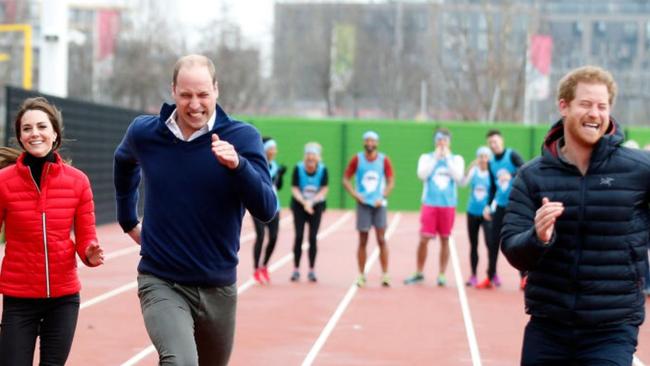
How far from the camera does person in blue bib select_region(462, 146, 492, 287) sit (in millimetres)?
16312

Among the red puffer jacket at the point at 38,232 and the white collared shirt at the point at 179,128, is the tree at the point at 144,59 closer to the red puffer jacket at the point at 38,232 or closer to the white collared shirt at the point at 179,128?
the red puffer jacket at the point at 38,232

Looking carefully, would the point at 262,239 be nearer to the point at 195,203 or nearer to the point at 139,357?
the point at 139,357

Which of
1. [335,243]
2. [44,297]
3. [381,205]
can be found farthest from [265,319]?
[335,243]

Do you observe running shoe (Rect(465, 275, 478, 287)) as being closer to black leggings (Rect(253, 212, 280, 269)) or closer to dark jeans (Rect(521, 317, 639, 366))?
black leggings (Rect(253, 212, 280, 269))

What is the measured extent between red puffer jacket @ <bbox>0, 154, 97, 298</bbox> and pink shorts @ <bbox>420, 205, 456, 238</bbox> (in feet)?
32.6

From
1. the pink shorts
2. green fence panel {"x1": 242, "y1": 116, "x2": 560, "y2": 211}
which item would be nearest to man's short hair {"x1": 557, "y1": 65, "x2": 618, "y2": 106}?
the pink shorts

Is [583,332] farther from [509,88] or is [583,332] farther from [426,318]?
[509,88]

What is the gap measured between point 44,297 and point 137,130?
1.09 meters

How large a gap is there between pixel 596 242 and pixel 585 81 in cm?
68

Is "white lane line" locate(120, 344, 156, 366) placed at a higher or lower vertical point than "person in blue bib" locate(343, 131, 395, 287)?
lower

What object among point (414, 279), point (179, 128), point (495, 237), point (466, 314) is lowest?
point (414, 279)

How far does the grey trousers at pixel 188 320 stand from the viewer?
5.73 metres

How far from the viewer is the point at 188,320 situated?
5.93 m

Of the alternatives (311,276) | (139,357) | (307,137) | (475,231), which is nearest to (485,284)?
(475,231)
